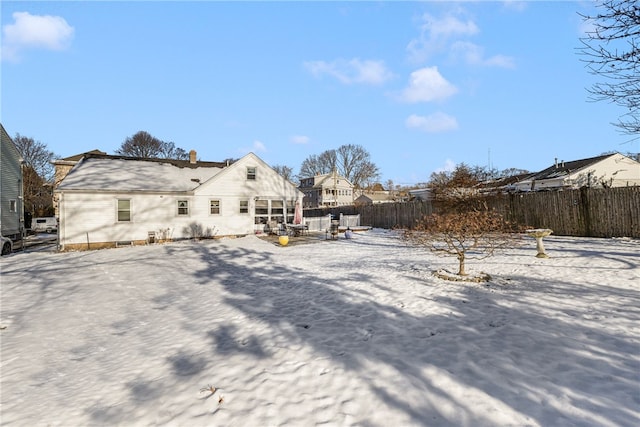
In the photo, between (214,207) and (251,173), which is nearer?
(214,207)

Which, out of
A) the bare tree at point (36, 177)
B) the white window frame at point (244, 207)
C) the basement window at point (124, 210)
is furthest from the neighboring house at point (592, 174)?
the bare tree at point (36, 177)

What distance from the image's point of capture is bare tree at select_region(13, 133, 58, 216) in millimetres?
40322

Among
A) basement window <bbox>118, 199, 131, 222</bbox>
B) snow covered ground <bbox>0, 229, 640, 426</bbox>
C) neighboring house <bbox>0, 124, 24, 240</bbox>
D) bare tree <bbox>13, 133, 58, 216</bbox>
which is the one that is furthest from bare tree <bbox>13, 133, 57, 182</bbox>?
snow covered ground <bbox>0, 229, 640, 426</bbox>

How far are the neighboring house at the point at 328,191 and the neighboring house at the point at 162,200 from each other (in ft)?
126

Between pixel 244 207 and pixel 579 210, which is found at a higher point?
pixel 244 207

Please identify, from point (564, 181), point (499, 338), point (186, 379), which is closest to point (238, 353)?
point (186, 379)

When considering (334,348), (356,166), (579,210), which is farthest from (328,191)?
(334,348)

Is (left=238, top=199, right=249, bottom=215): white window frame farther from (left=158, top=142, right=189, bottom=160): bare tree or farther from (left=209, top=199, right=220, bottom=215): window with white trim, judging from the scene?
(left=158, top=142, right=189, bottom=160): bare tree

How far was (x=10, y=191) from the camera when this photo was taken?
73.8 feet

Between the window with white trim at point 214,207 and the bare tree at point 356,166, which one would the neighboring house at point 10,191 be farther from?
the bare tree at point 356,166

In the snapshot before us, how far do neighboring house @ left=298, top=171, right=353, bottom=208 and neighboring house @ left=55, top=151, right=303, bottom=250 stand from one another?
38.4 m

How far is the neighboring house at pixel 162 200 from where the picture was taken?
18.3 m

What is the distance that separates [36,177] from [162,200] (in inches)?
1400

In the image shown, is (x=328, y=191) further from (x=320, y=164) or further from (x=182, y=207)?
(x=182, y=207)
